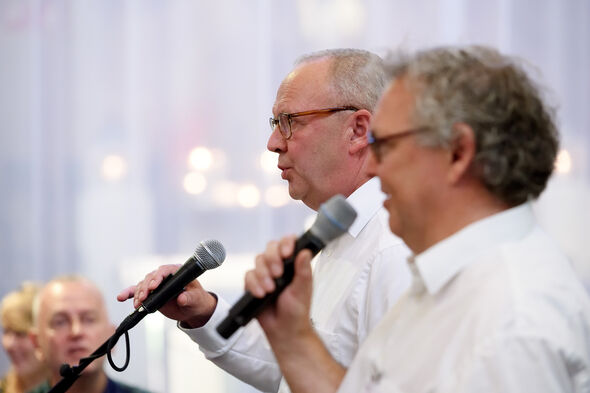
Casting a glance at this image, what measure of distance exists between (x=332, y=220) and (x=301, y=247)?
0.06 meters

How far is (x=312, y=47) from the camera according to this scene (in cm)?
396

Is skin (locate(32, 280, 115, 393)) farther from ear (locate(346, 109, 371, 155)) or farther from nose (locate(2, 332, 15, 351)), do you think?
ear (locate(346, 109, 371, 155))

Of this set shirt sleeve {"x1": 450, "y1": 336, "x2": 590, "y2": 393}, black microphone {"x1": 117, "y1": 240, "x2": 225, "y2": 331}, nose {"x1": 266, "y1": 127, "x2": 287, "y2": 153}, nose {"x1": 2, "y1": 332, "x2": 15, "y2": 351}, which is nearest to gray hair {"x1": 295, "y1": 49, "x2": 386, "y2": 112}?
nose {"x1": 266, "y1": 127, "x2": 287, "y2": 153}

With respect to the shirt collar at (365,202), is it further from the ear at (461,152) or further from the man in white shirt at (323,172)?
the ear at (461,152)

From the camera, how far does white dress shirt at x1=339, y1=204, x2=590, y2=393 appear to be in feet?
3.35

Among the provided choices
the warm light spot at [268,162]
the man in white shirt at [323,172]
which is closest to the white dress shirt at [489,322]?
the man in white shirt at [323,172]

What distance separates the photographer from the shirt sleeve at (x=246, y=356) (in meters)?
1.96

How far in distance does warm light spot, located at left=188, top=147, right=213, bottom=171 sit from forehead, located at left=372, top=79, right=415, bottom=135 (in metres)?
2.73

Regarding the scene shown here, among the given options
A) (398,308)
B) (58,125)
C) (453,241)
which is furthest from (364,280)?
(58,125)

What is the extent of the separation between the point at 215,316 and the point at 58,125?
238cm

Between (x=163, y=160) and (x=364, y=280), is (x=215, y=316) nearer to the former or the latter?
(x=364, y=280)

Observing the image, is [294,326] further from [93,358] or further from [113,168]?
[113,168]

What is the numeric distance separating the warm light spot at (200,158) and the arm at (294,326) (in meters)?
2.66

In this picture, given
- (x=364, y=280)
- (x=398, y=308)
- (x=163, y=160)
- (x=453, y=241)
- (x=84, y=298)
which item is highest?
(x=453, y=241)
